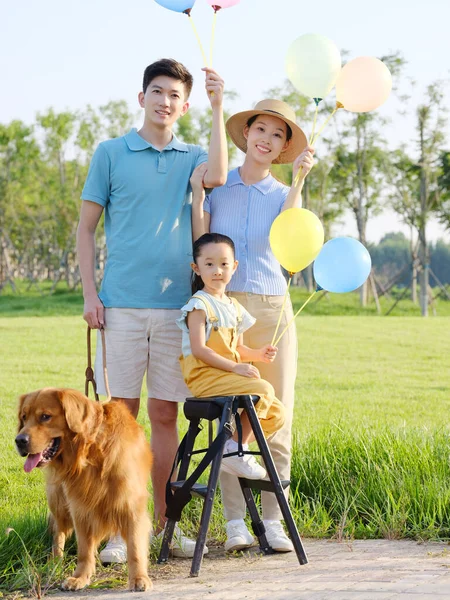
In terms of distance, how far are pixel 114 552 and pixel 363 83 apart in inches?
105

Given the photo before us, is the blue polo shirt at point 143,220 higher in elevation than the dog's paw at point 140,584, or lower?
higher

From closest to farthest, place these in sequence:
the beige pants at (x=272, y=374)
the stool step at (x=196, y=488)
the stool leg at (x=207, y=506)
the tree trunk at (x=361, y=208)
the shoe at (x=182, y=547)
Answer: the stool leg at (x=207, y=506) → the stool step at (x=196, y=488) → the shoe at (x=182, y=547) → the beige pants at (x=272, y=374) → the tree trunk at (x=361, y=208)

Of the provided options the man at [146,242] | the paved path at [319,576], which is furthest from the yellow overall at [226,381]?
the paved path at [319,576]

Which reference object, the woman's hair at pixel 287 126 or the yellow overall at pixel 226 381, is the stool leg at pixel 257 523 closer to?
the yellow overall at pixel 226 381

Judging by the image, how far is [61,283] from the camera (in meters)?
38.7

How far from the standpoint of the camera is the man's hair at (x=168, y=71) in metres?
3.85

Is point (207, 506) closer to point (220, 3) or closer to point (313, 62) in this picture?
point (313, 62)

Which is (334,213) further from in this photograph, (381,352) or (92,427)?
(92,427)

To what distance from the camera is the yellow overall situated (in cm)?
355

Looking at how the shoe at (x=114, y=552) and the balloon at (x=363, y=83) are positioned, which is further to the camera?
the balloon at (x=363, y=83)

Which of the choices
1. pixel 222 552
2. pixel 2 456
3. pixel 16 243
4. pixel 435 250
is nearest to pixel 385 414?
pixel 2 456

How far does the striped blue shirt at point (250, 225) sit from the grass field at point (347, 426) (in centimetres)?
132

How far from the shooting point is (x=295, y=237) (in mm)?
3729

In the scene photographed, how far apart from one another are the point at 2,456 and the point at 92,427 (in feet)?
10.3
